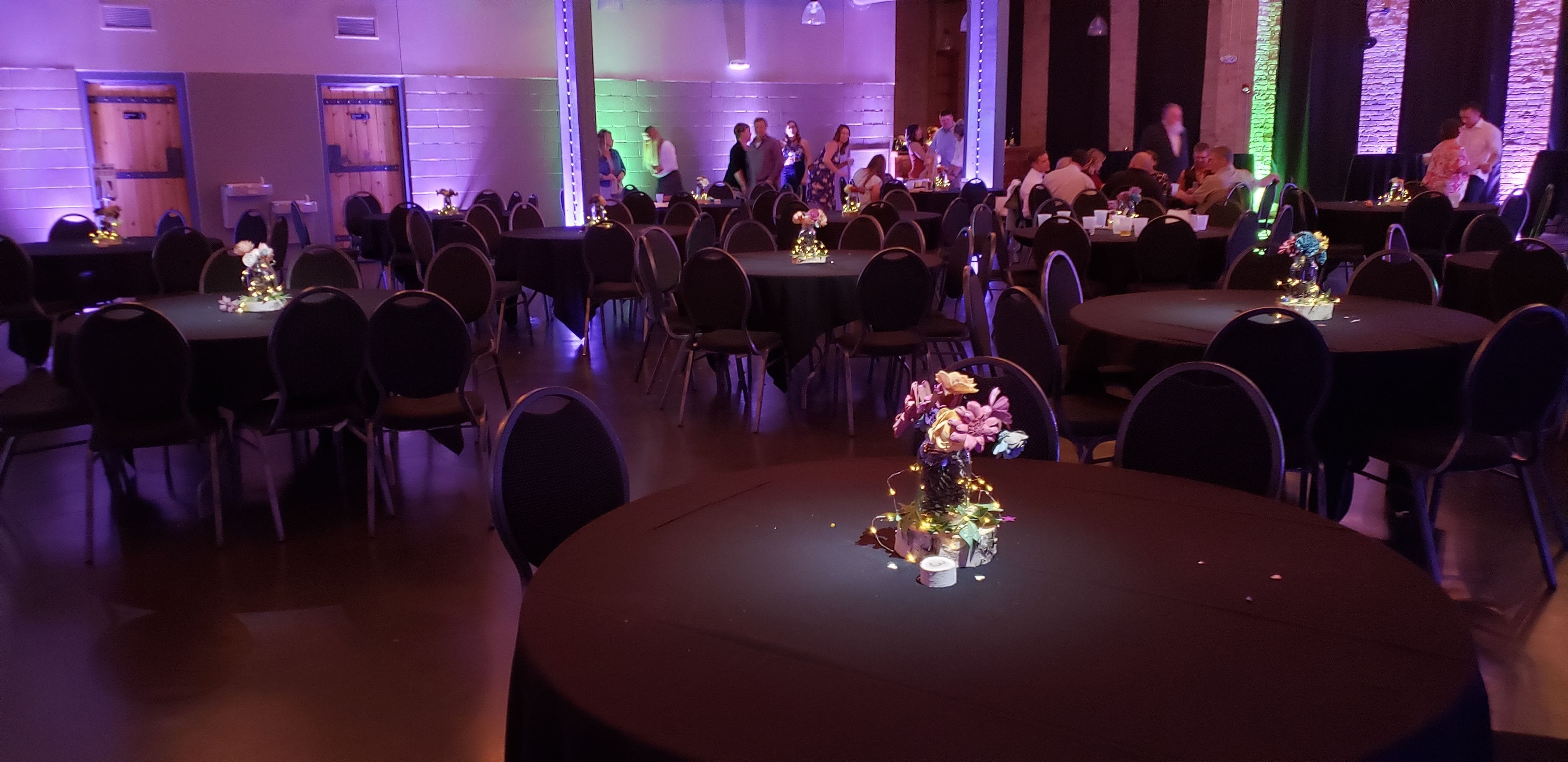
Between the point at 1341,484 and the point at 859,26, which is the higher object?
the point at 859,26

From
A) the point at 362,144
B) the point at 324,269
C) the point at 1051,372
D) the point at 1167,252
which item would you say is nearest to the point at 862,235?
the point at 1167,252

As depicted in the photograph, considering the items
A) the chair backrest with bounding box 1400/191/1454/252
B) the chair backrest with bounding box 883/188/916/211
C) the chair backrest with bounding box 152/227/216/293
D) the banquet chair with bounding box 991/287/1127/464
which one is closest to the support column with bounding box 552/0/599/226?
the chair backrest with bounding box 883/188/916/211

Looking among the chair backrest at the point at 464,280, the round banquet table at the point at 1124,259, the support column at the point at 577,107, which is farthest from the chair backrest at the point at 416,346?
the support column at the point at 577,107

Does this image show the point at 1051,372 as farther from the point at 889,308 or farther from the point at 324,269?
the point at 324,269

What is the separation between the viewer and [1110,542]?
7.10ft

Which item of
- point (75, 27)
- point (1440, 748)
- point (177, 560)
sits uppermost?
point (75, 27)

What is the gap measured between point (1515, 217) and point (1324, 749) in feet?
30.0

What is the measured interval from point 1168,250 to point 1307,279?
3062 mm

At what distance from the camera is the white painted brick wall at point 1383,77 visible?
13398mm

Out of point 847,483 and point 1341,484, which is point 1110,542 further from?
point 1341,484

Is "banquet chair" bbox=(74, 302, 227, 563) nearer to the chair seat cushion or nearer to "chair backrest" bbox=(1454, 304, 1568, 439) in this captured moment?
the chair seat cushion

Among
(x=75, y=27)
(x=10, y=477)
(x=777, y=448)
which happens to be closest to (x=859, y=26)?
(x=75, y=27)

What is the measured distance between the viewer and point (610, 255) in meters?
7.85

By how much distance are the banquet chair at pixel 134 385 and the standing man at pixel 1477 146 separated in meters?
11.0
